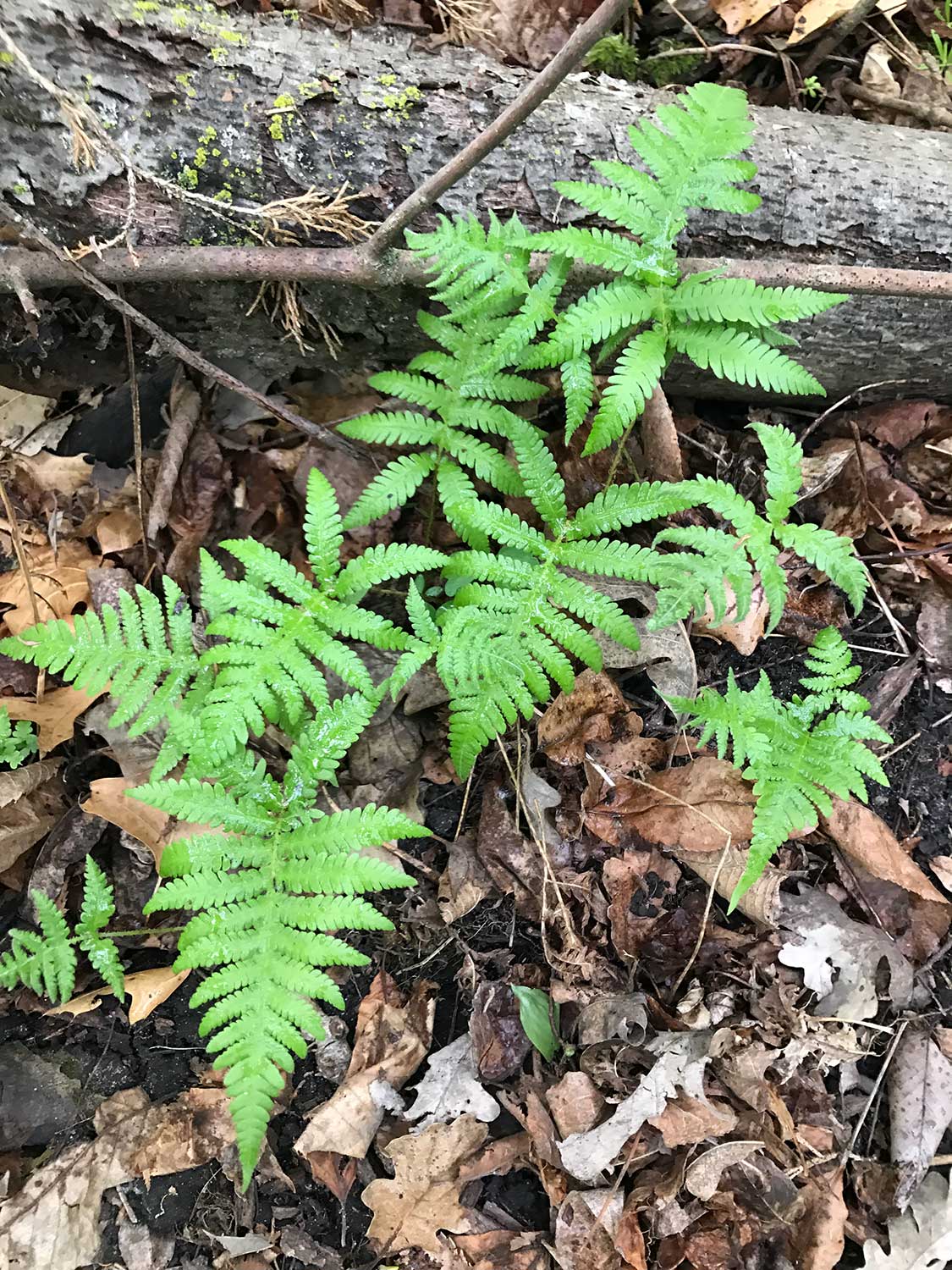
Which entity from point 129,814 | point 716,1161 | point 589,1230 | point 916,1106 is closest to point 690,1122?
point 716,1161

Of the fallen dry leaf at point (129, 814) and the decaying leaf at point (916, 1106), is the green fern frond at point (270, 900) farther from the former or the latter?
the decaying leaf at point (916, 1106)

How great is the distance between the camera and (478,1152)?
2742mm

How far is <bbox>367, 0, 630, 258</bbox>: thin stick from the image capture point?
2178mm

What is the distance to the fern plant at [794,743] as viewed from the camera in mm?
2529

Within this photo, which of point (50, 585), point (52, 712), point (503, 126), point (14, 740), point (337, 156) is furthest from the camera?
point (50, 585)

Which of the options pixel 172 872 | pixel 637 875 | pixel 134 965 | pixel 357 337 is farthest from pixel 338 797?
pixel 357 337

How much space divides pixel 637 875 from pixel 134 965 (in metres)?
1.86

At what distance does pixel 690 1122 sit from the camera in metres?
2.62

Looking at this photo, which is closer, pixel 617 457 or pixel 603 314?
pixel 603 314

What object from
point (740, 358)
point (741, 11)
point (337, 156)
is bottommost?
point (740, 358)

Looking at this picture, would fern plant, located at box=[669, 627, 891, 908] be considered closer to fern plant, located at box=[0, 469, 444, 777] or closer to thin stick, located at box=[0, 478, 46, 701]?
fern plant, located at box=[0, 469, 444, 777]

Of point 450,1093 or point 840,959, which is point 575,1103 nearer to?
point 450,1093

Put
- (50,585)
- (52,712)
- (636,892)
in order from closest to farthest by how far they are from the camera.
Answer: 1. (636,892)
2. (52,712)
3. (50,585)

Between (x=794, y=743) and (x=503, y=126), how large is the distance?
212 cm
